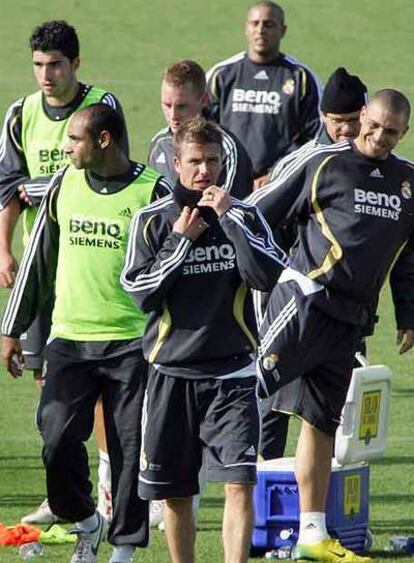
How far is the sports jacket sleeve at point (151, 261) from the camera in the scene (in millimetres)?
8414

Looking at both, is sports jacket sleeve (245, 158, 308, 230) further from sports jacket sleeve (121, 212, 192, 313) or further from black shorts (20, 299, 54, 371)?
black shorts (20, 299, 54, 371)

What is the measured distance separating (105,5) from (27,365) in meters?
17.5

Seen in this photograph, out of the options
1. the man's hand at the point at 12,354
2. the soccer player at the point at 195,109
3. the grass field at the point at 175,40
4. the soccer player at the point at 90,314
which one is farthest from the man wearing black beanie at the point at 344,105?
the grass field at the point at 175,40

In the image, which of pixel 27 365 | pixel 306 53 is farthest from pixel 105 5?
pixel 27 365

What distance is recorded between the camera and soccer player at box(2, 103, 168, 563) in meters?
9.10

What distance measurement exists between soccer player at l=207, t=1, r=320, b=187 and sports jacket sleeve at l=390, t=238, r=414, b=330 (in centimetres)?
432

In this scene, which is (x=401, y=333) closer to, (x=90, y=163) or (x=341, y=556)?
(x=341, y=556)

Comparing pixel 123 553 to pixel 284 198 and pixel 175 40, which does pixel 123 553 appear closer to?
pixel 284 198

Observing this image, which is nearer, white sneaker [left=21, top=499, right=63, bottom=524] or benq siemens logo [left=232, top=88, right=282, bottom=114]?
Result: white sneaker [left=21, top=499, right=63, bottom=524]

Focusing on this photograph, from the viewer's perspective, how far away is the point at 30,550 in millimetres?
9672

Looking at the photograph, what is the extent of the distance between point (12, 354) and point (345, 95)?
2231mm

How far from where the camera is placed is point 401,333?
9.96 m

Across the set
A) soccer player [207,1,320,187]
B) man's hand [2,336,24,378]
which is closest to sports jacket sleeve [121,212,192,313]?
man's hand [2,336,24,378]

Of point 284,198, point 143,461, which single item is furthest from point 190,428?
point 284,198
